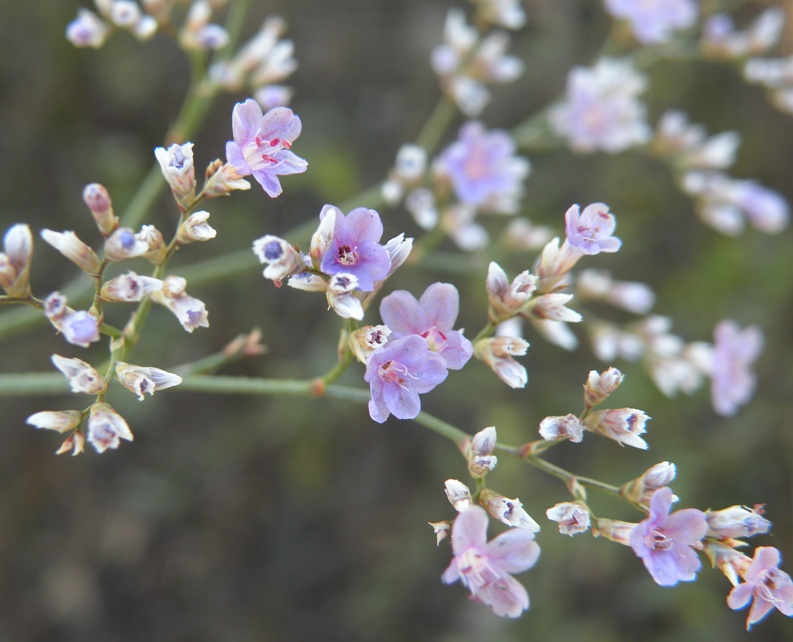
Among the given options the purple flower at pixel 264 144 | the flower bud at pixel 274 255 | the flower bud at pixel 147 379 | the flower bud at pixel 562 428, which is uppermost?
the purple flower at pixel 264 144

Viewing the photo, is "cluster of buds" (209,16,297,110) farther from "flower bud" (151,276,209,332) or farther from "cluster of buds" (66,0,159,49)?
"flower bud" (151,276,209,332)

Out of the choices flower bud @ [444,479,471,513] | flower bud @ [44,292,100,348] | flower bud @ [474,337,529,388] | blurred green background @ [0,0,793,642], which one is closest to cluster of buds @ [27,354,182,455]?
flower bud @ [44,292,100,348]

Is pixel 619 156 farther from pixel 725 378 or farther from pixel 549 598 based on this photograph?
pixel 549 598

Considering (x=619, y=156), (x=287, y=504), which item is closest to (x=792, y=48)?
(x=619, y=156)

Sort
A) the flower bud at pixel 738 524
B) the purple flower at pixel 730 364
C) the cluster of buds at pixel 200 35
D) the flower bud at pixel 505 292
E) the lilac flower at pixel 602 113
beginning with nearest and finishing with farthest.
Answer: the flower bud at pixel 738 524, the flower bud at pixel 505 292, the cluster of buds at pixel 200 35, the purple flower at pixel 730 364, the lilac flower at pixel 602 113

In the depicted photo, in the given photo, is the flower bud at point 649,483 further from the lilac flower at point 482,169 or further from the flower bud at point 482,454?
the lilac flower at point 482,169

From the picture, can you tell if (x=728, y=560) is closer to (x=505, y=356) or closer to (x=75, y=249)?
(x=505, y=356)

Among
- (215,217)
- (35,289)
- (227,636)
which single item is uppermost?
(215,217)

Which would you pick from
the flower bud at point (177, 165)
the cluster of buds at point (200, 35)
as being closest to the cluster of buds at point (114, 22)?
the cluster of buds at point (200, 35)
